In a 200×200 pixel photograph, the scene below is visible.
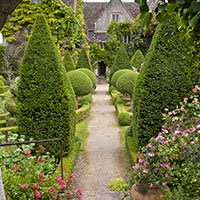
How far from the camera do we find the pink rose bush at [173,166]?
527cm

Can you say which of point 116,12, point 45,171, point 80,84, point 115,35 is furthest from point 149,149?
point 116,12

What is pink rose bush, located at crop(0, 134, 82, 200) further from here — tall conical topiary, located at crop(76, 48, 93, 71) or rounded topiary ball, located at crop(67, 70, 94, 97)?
tall conical topiary, located at crop(76, 48, 93, 71)

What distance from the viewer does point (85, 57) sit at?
24.9 meters

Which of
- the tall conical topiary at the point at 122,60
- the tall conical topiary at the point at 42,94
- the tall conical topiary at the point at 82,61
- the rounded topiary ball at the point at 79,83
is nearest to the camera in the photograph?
the tall conical topiary at the point at 42,94

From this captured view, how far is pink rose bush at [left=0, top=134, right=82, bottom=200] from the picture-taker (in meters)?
5.04

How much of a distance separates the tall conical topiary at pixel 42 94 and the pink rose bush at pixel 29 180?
1.10m

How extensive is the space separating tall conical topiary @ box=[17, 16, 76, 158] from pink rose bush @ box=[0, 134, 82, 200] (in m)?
1.10

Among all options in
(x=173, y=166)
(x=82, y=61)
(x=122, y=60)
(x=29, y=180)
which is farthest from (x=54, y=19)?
(x=173, y=166)

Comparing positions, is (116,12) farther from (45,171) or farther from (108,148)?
(45,171)

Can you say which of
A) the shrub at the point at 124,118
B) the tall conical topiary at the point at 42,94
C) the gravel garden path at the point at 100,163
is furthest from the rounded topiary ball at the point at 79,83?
the tall conical topiary at the point at 42,94

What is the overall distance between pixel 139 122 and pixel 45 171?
8.07 feet

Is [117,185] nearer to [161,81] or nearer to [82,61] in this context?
[161,81]

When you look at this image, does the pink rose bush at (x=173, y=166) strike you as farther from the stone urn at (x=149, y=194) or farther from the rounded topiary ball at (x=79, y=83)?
the rounded topiary ball at (x=79, y=83)

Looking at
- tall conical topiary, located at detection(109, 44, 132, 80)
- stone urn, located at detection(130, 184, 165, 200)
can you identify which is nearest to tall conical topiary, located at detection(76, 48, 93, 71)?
tall conical topiary, located at detection(109, 44, 132, 80)
